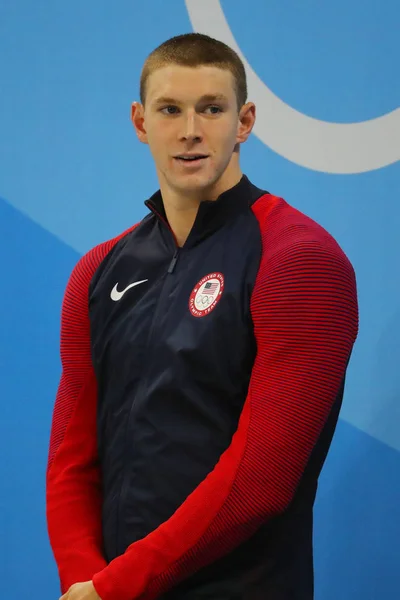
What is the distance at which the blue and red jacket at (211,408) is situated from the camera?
4.43 ft

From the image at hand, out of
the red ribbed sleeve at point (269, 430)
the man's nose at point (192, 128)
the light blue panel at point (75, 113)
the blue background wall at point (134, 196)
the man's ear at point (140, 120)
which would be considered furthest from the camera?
the light blue panel at point (75, 113)

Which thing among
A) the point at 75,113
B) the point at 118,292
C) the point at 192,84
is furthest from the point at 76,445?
the point at 75,113

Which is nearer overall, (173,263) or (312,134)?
(173,263)

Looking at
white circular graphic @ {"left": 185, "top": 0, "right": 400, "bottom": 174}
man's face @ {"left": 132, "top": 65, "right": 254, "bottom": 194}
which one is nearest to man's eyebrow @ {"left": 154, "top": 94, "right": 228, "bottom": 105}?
man's face @ {"left": 132, "top": 65, "right": 254, "bottom": 194}

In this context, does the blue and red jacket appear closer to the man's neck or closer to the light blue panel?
the man's neck

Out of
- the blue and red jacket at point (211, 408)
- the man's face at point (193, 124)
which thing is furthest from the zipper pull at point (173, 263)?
the man's face at point (193, 124)

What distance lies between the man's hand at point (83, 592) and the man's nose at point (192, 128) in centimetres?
69

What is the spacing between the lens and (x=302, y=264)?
1.38m

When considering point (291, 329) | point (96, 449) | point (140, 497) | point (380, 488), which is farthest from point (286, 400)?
point (380, 488)

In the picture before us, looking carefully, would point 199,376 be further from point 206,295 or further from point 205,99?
point 205,99

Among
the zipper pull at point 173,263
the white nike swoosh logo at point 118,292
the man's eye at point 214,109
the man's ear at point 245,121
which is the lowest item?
the white nike swoosh logo at point 118,292

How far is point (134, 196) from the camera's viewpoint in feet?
7.48

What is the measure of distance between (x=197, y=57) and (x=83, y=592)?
84 centimetres

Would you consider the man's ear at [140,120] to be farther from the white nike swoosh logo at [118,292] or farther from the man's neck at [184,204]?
the white nike swoosh logo at [118,292]
